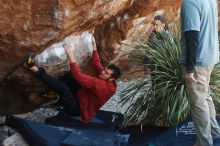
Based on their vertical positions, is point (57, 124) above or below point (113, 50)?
below

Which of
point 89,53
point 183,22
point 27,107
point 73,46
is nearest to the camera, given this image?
point 183,22

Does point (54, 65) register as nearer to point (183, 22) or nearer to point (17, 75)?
point (17, 75)

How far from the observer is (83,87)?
669cm

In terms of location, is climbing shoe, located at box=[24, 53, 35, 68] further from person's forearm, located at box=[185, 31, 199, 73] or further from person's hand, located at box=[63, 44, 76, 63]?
person's forearm, located at box=[185, 31, 199, 73]

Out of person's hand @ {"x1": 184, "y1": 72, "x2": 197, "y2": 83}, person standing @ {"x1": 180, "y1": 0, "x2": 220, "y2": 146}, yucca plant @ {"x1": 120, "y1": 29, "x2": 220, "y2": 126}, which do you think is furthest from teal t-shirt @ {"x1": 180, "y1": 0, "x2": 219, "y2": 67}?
yucca plant @ {"x1": 120, "y1": 29, "x2": 220, "y2": 126}

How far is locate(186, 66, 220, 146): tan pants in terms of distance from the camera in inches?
204

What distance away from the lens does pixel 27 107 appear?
7457 millimetres

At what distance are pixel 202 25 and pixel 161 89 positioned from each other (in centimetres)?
127

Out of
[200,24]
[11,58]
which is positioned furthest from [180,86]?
[11,58]

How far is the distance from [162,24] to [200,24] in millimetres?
2368

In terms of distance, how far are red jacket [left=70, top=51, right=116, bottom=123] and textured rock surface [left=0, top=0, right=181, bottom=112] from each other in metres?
0.40

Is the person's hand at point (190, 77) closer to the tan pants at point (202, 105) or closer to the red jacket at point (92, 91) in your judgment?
the tan pants at point (202, 105)

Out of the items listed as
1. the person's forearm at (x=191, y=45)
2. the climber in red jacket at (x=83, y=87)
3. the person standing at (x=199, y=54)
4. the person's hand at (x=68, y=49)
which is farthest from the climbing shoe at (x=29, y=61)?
the person's forearm at (x=191, y=45)

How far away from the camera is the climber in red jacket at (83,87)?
632cm
